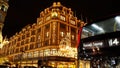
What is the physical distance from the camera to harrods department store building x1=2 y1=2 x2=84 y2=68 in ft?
139

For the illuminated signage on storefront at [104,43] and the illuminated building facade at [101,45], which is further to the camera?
the illuminated building facade at [101,45]

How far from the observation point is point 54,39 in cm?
4269

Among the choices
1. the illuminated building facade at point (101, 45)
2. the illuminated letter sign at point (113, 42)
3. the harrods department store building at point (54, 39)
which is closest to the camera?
the illuminated letter sign at point (113, 42)

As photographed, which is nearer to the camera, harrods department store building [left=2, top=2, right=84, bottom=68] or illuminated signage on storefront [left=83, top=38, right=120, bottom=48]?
illuminated signage on storefront [left=83, top=38, right=120, bottom=48]

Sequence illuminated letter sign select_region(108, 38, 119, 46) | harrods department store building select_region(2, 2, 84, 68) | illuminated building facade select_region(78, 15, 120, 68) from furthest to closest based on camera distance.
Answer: harrods department store building select_region(2, 2, 84, 68) → illuminated building facade select_region(78, 15, 120, 68) → illuminated letter sign select_region(108, 38, 119, 46)

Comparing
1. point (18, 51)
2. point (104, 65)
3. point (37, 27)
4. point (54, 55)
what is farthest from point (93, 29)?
point (18, 51)

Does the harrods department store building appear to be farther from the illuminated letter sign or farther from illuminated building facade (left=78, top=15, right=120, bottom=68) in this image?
the illuminated letter sign

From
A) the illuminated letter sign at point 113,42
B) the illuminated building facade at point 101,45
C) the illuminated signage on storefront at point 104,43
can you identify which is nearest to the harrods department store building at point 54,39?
the illuminated building facade at point 101,45

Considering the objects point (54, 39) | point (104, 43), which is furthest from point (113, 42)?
point (54, 39)

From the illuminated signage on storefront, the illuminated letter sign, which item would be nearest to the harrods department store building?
the illuminated signage on storefront

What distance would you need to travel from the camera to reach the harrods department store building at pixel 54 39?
4247cm

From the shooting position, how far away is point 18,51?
2430 inches

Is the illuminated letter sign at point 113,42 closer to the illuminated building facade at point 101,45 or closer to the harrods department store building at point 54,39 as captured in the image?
the illuminated building facade at point 101,45

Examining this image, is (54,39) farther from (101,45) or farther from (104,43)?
(104,43)
